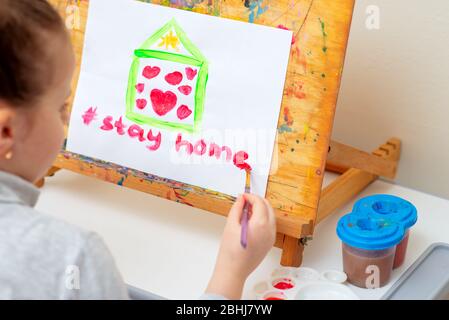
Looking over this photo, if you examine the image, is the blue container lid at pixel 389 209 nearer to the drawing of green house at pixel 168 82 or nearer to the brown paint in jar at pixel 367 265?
the brown paint in jar at pixel 367 265

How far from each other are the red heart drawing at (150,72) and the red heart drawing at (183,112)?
0.07 m

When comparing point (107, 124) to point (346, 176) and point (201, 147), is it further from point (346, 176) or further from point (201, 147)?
point (346, 176)

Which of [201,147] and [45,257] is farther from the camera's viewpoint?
[201,147]

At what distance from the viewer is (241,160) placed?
98cm

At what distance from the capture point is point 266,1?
0.96m

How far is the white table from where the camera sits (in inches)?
37.9

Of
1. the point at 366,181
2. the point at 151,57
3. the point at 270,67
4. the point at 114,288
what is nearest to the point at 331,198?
the point at 366,181

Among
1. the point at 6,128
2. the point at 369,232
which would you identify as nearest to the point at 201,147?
the point at 369,232

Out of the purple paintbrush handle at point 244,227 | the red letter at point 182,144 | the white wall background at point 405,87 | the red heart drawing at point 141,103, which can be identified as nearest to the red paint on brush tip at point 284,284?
the purple paintbrush handle at point 244,227

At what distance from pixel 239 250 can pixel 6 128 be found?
0.32m

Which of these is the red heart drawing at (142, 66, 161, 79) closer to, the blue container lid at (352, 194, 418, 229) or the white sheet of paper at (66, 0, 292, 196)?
the white sheet of paper at (66, 0, 292, 196)

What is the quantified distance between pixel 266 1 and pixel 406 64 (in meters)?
0.44

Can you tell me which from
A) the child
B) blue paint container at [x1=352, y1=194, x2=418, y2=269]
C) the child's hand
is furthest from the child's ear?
blue paint container at [x1=352, y1=194, x2=418, y2=269]
